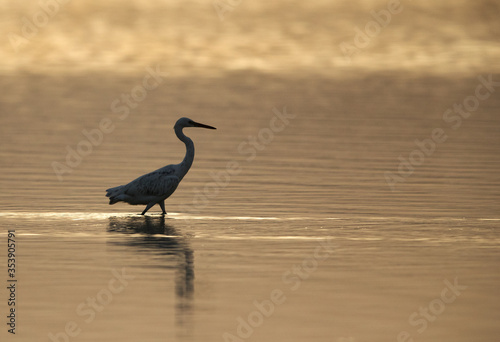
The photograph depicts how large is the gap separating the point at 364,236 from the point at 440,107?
1128 inches

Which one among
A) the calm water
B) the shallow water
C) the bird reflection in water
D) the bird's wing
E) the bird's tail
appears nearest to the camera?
the shallow water

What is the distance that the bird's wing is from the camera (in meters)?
23.5

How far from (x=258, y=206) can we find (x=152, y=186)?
2.22 metres

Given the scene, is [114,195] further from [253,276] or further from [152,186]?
[253,276]

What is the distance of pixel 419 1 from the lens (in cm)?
12112

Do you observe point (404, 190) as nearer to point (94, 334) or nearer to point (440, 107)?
point (94, 334)

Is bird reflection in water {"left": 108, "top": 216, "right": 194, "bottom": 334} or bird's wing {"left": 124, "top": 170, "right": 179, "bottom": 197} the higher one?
bird's wing {"left": 124, "top": 170, "right": 179, "bottom": 197}

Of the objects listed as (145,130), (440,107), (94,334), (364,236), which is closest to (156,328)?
(94,334)

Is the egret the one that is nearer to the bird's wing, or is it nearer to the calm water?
the bird's wing

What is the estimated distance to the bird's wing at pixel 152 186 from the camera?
23.5 m

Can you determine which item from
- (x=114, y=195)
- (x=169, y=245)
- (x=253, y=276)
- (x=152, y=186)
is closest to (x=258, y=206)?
(x=152, y=186)

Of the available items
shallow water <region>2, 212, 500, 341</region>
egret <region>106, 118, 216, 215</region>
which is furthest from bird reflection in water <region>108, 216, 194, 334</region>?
egret <region>106, 118, 216, 215</region>

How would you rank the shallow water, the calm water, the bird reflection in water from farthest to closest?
the bird reflection in water, the calm water, the shallow water

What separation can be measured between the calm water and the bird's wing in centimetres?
51
